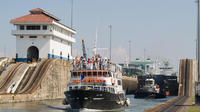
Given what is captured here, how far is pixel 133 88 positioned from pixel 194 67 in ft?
129

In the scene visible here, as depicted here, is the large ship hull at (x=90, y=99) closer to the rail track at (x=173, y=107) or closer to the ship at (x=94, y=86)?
the ship at (x=94, y=86)

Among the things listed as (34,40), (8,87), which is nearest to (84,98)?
(8,87)

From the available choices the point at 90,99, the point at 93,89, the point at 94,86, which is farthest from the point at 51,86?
the point at 90,99

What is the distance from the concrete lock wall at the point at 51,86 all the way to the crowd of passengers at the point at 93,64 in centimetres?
1405

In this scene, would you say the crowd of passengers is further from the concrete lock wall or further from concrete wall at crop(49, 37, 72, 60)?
concrete wall at crop(49, 37, 72, 60)

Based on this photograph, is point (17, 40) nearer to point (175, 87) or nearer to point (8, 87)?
point (8, 87)

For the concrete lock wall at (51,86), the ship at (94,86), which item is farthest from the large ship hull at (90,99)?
the concrete lock wall at (51,86)

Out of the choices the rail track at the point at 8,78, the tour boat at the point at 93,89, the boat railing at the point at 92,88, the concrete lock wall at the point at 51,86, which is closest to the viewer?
the tour boat at the point at 93,89

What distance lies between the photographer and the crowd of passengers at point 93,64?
53.5m

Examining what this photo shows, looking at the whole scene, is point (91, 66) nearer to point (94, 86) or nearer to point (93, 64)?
point (93, 64)

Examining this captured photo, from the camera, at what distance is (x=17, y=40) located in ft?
297

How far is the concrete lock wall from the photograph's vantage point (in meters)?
64.8

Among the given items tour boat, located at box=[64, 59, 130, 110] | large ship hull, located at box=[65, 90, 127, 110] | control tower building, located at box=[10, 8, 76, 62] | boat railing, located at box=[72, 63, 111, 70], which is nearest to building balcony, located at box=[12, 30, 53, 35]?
control tower building, located at box=[10, 8, 76, 62]

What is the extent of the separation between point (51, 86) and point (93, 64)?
91.0ft
